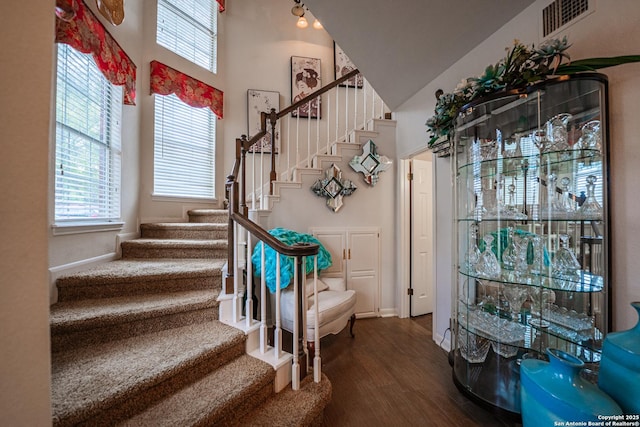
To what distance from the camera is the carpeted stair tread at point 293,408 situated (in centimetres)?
130

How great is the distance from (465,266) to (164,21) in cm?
455

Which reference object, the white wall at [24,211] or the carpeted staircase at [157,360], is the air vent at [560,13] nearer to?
the white wall at [24,211]

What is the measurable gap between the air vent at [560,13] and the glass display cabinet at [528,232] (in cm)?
49

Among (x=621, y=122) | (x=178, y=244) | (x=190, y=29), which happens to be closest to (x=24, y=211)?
(x=178, y=244)

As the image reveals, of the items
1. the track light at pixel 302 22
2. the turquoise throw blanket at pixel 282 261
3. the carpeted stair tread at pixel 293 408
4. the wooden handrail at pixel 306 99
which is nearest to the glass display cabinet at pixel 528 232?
the carpeted stair tread at pixel 293 408

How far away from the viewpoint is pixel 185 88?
11.1ft

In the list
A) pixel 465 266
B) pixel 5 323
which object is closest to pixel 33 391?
pixel 5 323

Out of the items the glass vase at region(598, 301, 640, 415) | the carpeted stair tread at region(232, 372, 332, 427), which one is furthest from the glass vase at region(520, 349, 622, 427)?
the carpeted stair tread at region(232, 372, 332, 427)

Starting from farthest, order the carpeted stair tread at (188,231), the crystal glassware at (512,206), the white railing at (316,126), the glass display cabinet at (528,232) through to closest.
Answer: the white railing at (316,126), the carpeted stair tread at (188,231), the crystal glassware at (512,206), the glass display cabinet at (528,232)

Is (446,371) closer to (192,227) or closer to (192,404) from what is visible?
(192,404)

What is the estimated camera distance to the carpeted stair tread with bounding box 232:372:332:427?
130cm

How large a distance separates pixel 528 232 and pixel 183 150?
392 cm

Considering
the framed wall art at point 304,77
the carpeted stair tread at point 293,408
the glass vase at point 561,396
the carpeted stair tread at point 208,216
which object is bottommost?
the carpeted stair tread at point 293,408

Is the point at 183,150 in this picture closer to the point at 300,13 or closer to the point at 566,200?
the point at 300,13
